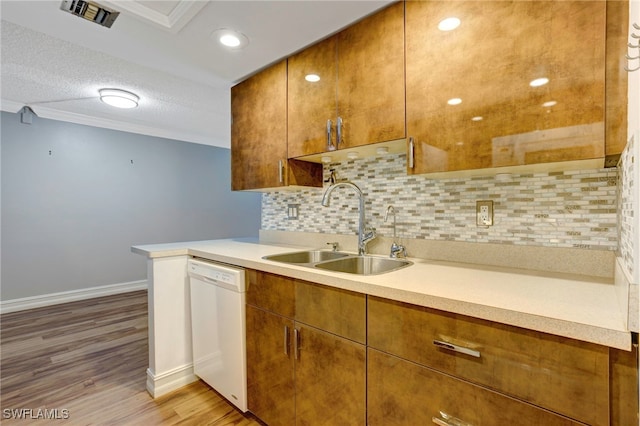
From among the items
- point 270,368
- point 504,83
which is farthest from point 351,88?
point 270,368

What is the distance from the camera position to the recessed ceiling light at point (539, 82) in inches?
38.2

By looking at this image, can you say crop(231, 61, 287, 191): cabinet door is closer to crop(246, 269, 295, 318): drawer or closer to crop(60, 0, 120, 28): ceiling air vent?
crop(246, 269, 295, 318): drawer

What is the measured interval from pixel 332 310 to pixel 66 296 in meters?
4.12

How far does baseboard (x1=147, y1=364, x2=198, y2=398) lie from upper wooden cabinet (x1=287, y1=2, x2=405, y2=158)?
164 cm

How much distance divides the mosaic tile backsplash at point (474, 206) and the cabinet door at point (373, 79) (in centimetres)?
36

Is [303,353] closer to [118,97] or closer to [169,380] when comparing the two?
[169,380]

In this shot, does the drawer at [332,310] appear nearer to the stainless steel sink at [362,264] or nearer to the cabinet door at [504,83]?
the stainless steel sink at [362,264]

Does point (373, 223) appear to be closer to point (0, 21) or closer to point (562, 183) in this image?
point (562, 183)

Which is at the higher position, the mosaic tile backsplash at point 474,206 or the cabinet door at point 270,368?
the mosaic tile backsplash at point 474,206

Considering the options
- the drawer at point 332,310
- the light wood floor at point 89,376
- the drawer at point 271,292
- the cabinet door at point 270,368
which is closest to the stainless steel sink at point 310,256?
the drawer at point 271,292

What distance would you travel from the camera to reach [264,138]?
6.55 feet

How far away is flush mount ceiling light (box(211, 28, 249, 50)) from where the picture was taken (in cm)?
163

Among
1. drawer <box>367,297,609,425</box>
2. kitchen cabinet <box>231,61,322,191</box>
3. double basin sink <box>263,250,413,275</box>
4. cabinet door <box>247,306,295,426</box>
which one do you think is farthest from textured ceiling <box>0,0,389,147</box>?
cabinet door <box>247,306,295,426</box>

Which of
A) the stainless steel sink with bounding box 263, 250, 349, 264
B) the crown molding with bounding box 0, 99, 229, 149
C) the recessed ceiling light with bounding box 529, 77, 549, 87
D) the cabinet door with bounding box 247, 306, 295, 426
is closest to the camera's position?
the recessed ceiling light with bounding box 529, 77, 549, 87
